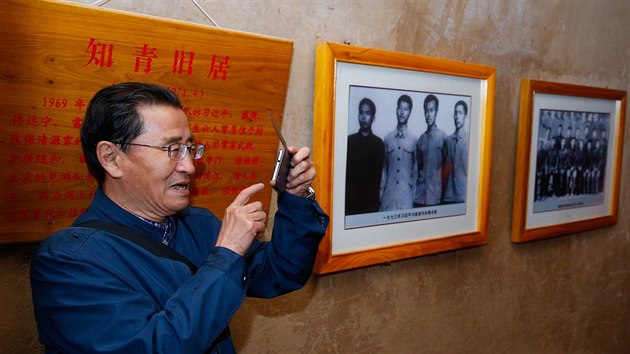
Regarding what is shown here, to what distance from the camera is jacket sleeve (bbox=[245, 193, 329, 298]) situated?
4.26 ft

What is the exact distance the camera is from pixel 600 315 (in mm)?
2945

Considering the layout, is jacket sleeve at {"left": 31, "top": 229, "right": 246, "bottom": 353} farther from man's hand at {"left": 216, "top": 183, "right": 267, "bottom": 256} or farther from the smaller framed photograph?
the smaller framed photograph

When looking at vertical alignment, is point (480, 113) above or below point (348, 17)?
below

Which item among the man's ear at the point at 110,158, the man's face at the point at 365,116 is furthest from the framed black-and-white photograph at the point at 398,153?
the man's ear at the point at 110,158

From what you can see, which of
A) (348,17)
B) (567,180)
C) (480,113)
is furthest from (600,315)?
(348,17)

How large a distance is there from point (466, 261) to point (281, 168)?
1328mm

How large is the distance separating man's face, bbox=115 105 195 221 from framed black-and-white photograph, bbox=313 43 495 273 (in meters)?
0.60

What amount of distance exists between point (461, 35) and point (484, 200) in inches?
25.7

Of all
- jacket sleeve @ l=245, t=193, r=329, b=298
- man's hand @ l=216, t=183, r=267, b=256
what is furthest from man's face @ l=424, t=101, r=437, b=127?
man's hand @ l=216, t=183, r=267, b=256

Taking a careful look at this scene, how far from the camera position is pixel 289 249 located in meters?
1.31

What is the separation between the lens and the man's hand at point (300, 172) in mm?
1265

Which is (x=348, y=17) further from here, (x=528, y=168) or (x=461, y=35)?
(x=528, y=168)

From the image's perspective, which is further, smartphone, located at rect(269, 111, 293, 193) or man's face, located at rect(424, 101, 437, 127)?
man's face, located at rect(424, 101, 437, 127)

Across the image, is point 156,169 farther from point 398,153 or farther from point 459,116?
point 459,116
